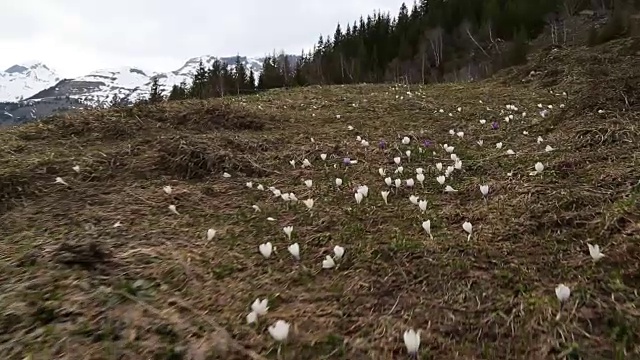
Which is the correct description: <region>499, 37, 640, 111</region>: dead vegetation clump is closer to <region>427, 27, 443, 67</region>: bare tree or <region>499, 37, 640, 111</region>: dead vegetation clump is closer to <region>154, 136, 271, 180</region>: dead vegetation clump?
<region>154, 136, 271, 180</region>: dead vegetation clump

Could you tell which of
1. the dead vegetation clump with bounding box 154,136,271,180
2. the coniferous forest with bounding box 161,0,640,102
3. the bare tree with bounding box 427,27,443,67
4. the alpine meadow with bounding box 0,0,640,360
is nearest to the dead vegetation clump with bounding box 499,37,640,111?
the alpine meadow with bounding box 0,0,640,360

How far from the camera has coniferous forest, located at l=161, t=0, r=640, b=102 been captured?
3856 centimetres

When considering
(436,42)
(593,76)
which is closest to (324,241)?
(593,76)

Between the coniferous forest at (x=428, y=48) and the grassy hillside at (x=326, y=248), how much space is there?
30.0 metres

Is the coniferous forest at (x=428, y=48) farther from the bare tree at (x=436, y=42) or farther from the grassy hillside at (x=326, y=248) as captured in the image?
the grassy hillside at (x=326, y=248)

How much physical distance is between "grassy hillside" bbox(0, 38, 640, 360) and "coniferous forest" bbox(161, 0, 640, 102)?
98.4 feet

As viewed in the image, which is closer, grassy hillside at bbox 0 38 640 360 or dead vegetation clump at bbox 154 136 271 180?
grassy hillside at bbox 0 38 640 360

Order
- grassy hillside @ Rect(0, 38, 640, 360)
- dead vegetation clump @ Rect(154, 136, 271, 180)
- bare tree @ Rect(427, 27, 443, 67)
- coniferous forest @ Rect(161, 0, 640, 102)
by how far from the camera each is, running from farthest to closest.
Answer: bare tree @ Rect(427, 27, 443, 67) → coniferous forest @ Rect(161, 0, 640, 102) → dead vegetation clump @ Rect(154, 136, 271, 180) → grassy hillside @ Rect(0, 38, 640, 360)

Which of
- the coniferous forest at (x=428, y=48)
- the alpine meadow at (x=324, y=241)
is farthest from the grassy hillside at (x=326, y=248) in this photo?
the coniferous forest at (x=428, y=48)

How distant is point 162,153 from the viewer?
4.99 meters

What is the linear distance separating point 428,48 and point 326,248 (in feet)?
164

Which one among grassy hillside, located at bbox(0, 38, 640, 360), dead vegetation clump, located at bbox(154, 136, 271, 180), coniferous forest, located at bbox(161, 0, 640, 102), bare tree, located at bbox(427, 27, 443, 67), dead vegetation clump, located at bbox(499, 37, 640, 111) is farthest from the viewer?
bare tree, located at bbox(427, 27, 443, 67)

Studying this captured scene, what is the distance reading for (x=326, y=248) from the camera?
9.89 feet

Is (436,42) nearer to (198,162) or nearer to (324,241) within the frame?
(198,162)
